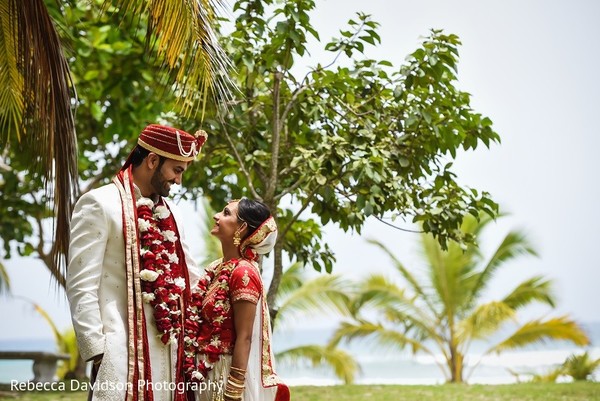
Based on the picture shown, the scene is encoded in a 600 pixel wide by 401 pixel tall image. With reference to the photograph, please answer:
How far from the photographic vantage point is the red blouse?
321cm

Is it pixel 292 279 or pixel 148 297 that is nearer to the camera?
pixel 148 297

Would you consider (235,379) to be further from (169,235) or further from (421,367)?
(421,367)

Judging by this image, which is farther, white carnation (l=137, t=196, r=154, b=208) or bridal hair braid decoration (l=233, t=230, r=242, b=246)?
bridal hair braid decoration (l=233, t=230, r=242, b=246)

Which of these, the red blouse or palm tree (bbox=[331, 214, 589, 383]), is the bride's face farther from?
palm tree (bbox=[331, 214, 589, 383])

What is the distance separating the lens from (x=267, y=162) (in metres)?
5.41

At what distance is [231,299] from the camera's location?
3.24 meters

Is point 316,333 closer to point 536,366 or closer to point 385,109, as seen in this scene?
point 536,366

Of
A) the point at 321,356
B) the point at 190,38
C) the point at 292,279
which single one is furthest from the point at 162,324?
the point at 321,356

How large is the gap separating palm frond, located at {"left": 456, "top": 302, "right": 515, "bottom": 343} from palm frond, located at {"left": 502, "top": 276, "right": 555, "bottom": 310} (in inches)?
6.9

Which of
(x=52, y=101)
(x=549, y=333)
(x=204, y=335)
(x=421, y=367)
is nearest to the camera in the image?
(x=204, y=335)

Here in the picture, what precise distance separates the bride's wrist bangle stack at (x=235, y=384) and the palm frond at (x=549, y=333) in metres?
8.62

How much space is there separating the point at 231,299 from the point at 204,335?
0.53 ft

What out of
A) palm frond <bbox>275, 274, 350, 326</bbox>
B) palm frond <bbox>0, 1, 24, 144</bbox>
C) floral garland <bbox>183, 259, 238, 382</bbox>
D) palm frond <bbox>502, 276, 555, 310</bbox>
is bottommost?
floral garland <bbox>183, 259, 238, 382</bbox>

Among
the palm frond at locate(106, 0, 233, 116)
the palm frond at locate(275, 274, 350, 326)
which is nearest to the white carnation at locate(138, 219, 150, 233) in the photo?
the palm frond at locate(106, 0, 233, 116)
